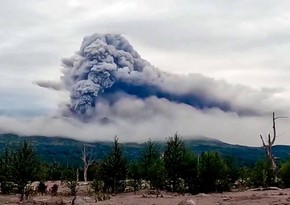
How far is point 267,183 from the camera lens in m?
57.0

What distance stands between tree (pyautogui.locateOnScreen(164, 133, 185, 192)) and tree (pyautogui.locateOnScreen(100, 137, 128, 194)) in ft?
15.4

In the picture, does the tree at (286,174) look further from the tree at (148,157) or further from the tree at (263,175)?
the tree at (148,157)

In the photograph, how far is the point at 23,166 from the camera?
49156mm

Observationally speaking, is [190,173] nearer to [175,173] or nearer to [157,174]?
[175,173]

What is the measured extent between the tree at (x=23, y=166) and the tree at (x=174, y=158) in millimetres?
15127

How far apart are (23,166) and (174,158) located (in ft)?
55.6

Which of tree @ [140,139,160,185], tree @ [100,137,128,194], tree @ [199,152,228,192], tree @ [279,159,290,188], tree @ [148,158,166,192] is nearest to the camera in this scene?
tree @ [279,159,290,188]

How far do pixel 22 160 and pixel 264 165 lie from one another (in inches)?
1037

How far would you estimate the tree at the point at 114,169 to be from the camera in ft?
191

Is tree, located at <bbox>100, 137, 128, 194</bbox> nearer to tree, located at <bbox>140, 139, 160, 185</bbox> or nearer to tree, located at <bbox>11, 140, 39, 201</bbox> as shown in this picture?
tree, located at <bbox>140, 139, 160, 185</bbox>

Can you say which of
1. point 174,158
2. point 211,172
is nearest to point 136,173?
point 174,158

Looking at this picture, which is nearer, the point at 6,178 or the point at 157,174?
the point at 157,174

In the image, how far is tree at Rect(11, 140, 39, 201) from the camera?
4922 centimetres

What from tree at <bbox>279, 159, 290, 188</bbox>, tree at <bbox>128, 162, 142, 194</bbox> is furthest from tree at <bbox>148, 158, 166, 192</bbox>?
tree at <bbox>279, 159, 290, 188</bbox>
